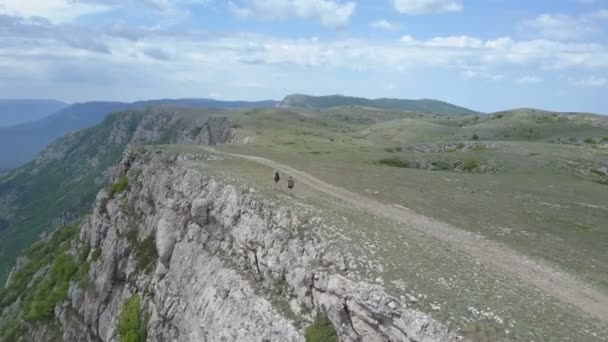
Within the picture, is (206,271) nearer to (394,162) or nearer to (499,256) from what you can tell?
(499,256)

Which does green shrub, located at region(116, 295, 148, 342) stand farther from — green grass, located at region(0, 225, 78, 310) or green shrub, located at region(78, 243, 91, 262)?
green grass, located at region(0, 225, 78, 310)

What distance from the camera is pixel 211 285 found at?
3666 cm

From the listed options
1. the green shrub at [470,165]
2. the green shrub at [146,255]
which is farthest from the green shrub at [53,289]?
the green shrub at [470,165]

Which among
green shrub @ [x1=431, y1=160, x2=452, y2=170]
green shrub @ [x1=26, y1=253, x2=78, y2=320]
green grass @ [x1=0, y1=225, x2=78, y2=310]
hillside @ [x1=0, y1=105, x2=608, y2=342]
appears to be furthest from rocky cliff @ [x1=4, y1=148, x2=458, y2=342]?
green shrub @ [x1=431, y1=160, x2=452, y2=170]

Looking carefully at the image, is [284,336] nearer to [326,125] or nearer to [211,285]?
[211,285]

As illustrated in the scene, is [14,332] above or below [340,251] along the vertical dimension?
below

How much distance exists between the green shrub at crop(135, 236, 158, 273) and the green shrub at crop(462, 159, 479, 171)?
46.2 meters

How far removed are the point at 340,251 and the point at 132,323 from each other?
28.9 m

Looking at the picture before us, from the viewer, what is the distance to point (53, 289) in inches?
2413

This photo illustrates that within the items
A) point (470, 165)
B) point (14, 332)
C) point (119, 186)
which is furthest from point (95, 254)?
point (470, 165)

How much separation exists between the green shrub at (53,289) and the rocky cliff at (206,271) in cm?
127

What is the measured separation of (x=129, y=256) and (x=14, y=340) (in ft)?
81.5

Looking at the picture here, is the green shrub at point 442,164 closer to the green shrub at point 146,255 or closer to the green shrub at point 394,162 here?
the green shrub at point 394,162

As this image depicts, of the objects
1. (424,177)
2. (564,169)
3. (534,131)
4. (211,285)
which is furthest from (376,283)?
(534,131)
